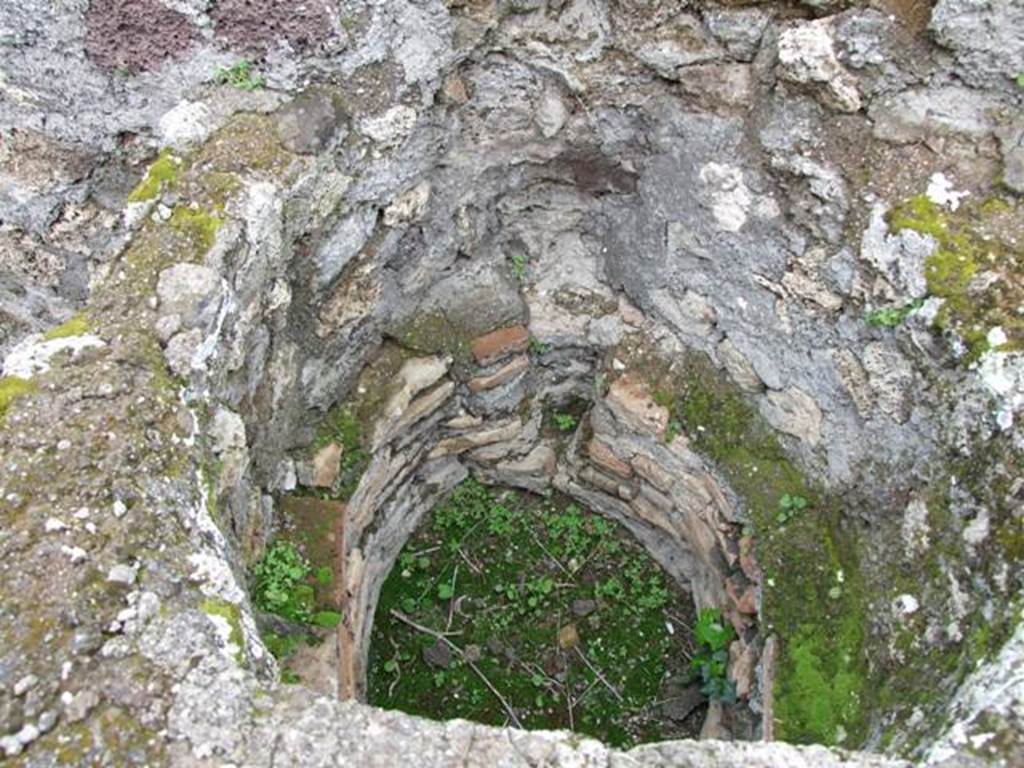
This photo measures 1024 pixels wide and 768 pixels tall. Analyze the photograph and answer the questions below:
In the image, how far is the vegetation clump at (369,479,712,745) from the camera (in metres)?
4.99

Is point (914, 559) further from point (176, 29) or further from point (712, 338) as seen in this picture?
point (176, 29)

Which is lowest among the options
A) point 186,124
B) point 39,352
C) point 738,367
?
point 39,352

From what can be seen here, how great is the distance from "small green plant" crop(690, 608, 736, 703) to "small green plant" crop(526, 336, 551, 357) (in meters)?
1.64

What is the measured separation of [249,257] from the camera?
10.4 ft

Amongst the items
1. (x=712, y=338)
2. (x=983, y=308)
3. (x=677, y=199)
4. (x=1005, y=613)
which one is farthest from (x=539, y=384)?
(x=1005, y=613)

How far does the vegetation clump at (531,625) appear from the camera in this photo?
16.4 feet

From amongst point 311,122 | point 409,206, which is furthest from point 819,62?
point 311,122

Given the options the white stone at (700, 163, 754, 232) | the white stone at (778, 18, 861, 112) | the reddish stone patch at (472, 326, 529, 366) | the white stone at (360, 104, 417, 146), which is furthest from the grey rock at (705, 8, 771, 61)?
the reddish stone patch at (472, 326, 529, 366)

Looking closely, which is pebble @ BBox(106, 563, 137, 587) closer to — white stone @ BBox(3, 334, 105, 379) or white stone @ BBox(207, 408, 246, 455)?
white stone @ BBox(207, 408, 246, 455)

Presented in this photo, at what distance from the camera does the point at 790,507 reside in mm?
4180

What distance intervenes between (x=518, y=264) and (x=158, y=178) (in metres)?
1.96

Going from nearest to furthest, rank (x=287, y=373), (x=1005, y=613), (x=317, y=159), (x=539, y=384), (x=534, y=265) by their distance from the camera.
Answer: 1. (x=1005, y=613)
2. (x=317, y=159)
3. (x=287, y=373)
4. (x=534, y=265)
5. (x=539, y=384)

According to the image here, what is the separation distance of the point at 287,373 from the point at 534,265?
154 centimetres

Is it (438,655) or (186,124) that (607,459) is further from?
(186,124)
